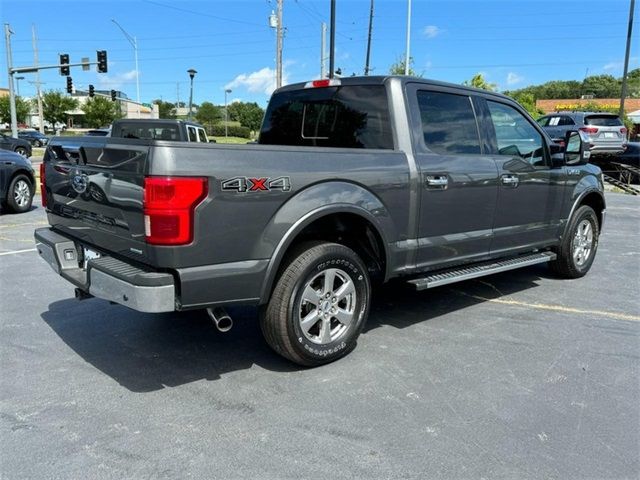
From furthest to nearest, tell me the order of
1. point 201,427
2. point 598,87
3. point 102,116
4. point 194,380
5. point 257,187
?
1. point 598,87
2. point 102,116
3. point 194,380
4. point 257,187
5. point 201,427

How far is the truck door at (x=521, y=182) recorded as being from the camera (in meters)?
5.01

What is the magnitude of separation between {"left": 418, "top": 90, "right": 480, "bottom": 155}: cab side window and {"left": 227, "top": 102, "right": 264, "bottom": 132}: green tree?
77.1 m

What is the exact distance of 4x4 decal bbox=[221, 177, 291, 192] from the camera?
3092 mm

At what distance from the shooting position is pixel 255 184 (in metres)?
3.20

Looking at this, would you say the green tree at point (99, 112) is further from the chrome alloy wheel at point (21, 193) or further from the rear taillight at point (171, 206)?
the rear taillight at point (171, 206)

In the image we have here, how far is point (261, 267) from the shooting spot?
10.9 feet

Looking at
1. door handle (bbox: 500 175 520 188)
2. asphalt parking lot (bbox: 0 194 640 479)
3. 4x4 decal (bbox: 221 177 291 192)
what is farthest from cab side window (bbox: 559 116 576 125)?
4x4 decal (bbox: 221 177 291 192)

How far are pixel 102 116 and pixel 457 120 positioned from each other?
241 feet

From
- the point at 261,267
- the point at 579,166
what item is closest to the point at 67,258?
the point at 261,267

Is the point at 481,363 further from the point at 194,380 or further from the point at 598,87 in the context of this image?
the point at 598,87

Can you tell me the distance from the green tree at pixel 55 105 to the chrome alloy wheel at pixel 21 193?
73.0 m

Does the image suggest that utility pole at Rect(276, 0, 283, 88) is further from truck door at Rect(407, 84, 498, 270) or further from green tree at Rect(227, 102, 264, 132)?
green tree at Rect(227, 102, 264, 132)

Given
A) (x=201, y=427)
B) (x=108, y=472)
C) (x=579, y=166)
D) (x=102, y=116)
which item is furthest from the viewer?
(x=102, y=116)

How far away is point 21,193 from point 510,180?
875 cm
